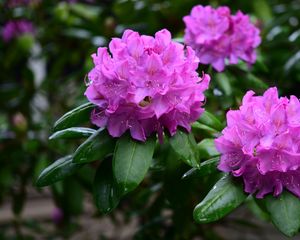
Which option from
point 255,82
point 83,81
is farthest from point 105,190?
point 83,81

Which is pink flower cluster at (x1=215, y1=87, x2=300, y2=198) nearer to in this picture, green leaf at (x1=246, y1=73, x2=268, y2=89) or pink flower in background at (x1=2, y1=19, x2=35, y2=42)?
green leaf at (x1=246, y1=73, x2=268, y2=89)

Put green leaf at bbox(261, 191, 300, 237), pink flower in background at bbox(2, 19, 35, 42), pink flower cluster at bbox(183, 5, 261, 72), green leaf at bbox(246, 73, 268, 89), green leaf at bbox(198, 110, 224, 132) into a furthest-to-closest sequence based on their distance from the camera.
Result: pink flower in background at bbox(2, 19, 35, 42), green leaf at bbox(246, 73, 268, 89), pink flower cluster at bbox(183, 5, 261, 72), green leaf at bbox(198, 110, 224, 132), green leaf at bbox(261, 191, 300, 237)

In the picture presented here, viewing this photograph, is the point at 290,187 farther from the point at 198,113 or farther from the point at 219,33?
the point at 219,33

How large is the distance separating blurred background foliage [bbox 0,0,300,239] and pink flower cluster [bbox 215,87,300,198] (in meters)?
0.44

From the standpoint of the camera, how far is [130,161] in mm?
904

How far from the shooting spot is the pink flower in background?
2.51m

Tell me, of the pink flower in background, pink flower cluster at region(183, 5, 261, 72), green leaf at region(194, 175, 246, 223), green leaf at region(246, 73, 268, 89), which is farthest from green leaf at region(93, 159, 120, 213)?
the pink flower in background

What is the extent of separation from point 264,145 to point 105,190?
11.9 inches

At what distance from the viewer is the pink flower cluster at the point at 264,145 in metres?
0.88

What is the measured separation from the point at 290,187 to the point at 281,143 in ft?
0.27

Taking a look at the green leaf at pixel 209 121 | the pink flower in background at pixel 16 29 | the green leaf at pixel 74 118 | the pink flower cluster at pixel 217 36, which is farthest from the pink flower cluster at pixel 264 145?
the pink flower in background at pixel 16 29

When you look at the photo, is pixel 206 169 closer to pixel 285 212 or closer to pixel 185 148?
pixel 185 148

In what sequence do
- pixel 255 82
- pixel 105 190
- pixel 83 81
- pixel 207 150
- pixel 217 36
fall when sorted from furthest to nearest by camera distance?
pixel 83 81, pixel 255 82, pixel 217 36, pixel 207 150, pixel 105 190

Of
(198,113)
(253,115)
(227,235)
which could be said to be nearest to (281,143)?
(253,115)
